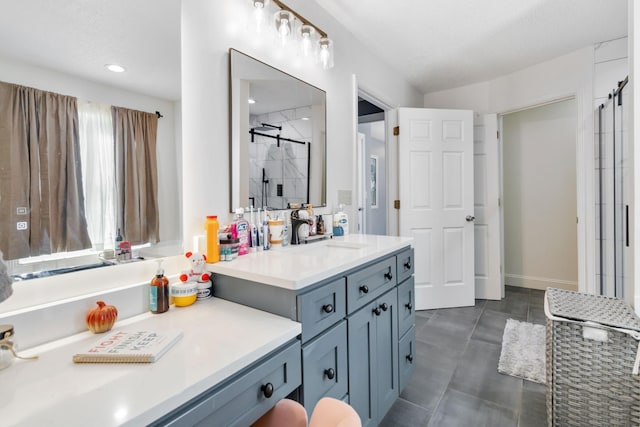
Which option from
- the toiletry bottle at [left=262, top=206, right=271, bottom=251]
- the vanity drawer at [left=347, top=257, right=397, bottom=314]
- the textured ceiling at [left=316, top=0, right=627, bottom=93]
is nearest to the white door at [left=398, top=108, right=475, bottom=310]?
the textured ceiling at [left=316, top=0, right=627, bottom=93]

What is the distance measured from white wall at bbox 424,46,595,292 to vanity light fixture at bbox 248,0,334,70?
7.42 ft

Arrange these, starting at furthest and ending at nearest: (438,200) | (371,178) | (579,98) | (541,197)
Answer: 1. (371,178)
2. (541,197)
3. (438,200)
4. (579,98)

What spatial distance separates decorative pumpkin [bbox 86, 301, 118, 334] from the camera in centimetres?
93

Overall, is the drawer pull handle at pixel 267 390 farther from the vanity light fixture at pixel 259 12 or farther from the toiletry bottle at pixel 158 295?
the vanity light fixture at pixel 259 12

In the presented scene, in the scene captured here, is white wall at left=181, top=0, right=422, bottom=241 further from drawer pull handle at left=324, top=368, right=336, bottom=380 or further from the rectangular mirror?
drawer pull handle at left=324, top=368, right=336, bottom=380

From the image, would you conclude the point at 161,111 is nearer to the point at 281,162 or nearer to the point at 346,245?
the point at 281,162

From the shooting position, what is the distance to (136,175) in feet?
3.66

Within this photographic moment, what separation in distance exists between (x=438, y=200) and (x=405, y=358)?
6.03ft

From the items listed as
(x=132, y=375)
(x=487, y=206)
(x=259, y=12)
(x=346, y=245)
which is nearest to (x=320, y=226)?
(x=346, y=245)

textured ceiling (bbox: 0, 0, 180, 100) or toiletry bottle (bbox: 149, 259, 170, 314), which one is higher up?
textured ceiling (bbox: 0, 0, 180, 100)

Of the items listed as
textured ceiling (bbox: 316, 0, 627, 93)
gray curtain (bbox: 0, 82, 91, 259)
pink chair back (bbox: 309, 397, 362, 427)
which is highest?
textured ceiling (bbox: 316, 0, 627, 93)

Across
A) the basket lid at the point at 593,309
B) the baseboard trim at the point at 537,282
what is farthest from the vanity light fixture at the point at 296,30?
the baseboard trim at the point at 537,282

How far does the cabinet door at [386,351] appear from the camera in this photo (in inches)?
57.0

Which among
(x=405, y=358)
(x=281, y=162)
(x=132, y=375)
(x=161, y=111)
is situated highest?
(x=161, y=111)
